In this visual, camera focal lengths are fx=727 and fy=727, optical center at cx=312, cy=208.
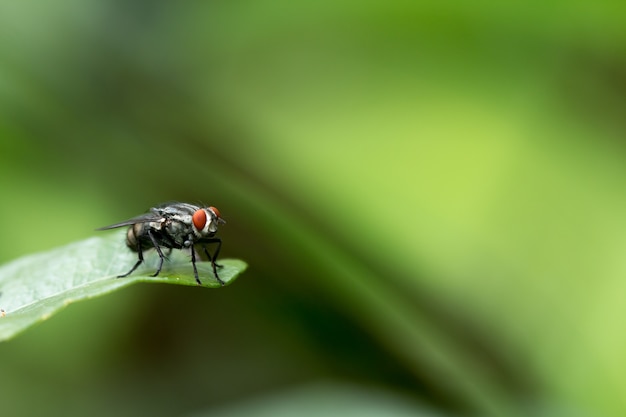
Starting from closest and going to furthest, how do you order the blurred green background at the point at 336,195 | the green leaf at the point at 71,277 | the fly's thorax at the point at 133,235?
the green leaf at the point at 71,277 → the fly's thorax at the point at 133,235 → the blurred green background at the point at 336,195

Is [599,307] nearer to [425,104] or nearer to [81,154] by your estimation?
[425,104]

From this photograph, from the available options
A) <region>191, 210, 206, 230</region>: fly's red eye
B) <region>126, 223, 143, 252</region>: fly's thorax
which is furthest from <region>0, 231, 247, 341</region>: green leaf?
<region>191, 210, 206, 230</region>: fly's red eye

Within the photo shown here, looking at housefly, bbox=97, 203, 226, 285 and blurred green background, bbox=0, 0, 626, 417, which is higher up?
blurred green background, bbox=0, 0, 626, 417

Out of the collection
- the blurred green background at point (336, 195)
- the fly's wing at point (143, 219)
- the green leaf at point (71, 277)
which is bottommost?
the green leaf at point (71, 277)

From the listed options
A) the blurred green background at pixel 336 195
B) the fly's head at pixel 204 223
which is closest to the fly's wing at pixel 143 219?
the fly's head at pixel 204 223

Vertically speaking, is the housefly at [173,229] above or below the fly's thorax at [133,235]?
above

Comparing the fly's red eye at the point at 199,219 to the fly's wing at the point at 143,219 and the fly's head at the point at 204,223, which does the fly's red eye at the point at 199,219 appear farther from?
the fly's wing at the point at 143,219

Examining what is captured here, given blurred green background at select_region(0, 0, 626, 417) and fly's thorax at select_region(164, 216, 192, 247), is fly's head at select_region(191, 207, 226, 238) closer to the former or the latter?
fly's thorax at select_region(164, 216, 192, 247)
